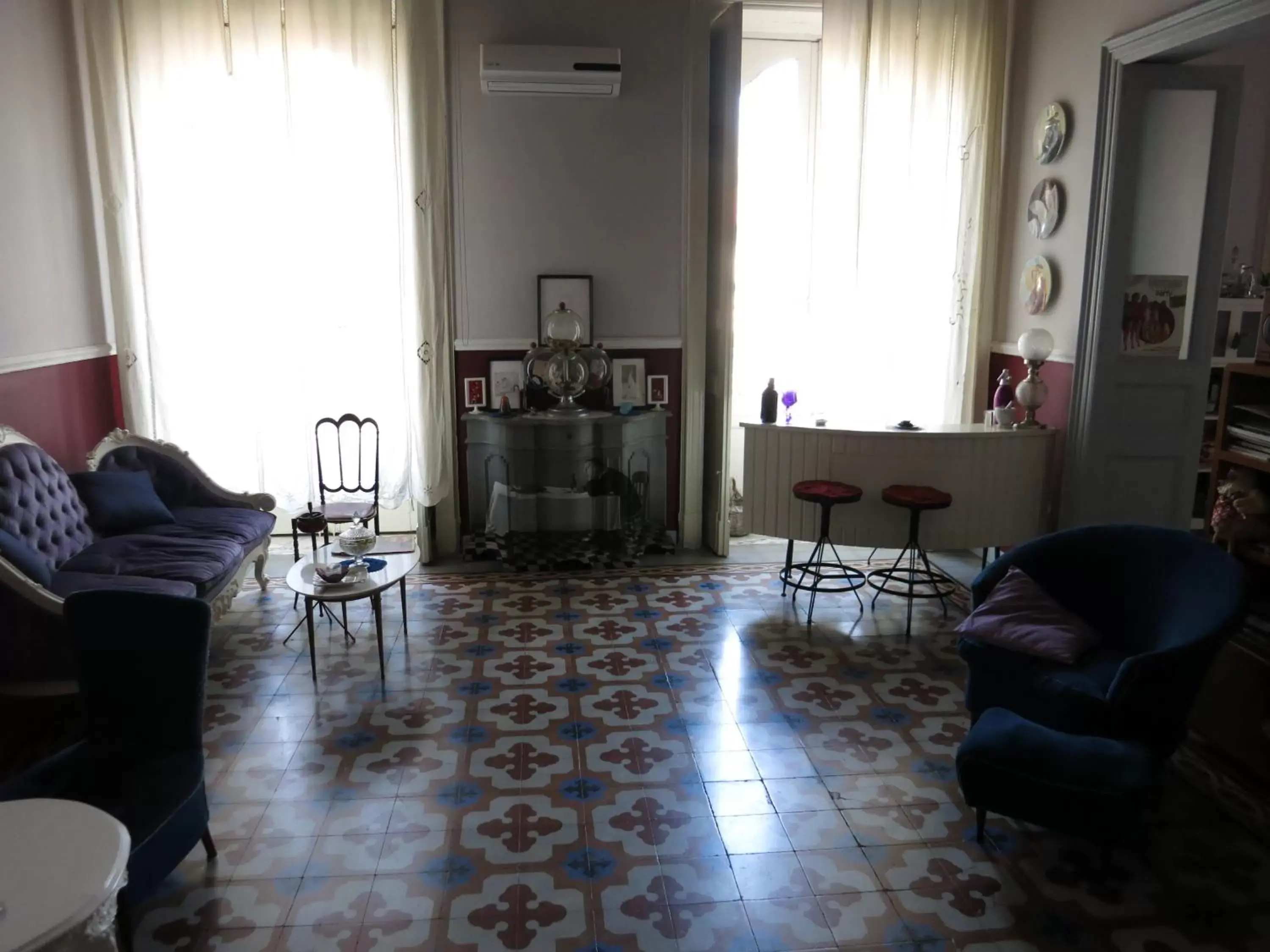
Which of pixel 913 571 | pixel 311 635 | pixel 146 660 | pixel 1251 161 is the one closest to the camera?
pixel 146 660

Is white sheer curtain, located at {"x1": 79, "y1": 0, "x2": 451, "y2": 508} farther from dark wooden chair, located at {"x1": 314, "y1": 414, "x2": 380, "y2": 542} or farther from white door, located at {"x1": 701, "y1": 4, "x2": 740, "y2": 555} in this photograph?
white door, located at {"x1": 701, "y1": 4, "x2": 740, "y2": 555}

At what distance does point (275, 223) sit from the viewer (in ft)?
17.0

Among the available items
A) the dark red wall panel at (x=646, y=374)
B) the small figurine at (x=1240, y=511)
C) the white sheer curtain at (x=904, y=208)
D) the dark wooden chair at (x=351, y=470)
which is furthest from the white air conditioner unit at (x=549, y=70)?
the small figurine at (x=1240, y=511)

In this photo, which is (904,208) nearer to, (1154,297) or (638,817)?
(1154,297)

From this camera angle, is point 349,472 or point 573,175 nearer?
point 573,175

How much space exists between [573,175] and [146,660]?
3798 mm

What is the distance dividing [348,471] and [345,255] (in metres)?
1.28

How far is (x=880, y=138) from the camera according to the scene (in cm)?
541

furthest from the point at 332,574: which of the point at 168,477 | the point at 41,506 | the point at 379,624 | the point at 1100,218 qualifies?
Answer: the point at 1100,218

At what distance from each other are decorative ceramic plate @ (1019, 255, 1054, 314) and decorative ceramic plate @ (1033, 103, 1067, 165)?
0.54 meters

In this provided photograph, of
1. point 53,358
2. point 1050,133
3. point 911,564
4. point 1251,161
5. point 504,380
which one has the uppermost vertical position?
point 1050,133

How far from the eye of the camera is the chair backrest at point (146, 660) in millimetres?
2514

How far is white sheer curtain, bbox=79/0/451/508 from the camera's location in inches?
196

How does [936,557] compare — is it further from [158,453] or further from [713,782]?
[158,453]
